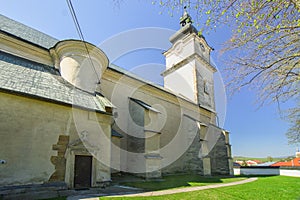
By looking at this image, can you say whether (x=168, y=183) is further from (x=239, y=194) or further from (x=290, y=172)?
(x=290, y=172)

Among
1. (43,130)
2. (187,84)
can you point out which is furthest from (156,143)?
(187,84)

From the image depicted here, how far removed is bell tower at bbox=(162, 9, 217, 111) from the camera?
22.4m

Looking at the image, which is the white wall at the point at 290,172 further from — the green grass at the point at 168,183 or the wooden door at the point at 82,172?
the wooden door at the point at 82,172

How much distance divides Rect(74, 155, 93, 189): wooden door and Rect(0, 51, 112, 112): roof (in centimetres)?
217

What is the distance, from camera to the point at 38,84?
7.54 metres

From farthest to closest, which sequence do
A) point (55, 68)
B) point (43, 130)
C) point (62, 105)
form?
point (55, 68) < point (62, 105) < point (43, 130)

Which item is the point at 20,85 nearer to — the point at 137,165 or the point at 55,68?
the point at 55,68

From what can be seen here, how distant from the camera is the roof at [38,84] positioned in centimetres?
670

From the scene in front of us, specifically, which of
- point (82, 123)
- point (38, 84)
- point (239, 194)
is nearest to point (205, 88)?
point (239, 194)

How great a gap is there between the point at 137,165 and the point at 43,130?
5.85 m

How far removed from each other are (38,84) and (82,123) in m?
2.39

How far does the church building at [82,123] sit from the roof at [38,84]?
34 mm

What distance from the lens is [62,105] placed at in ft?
24.3

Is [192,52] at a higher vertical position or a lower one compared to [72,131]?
higher
